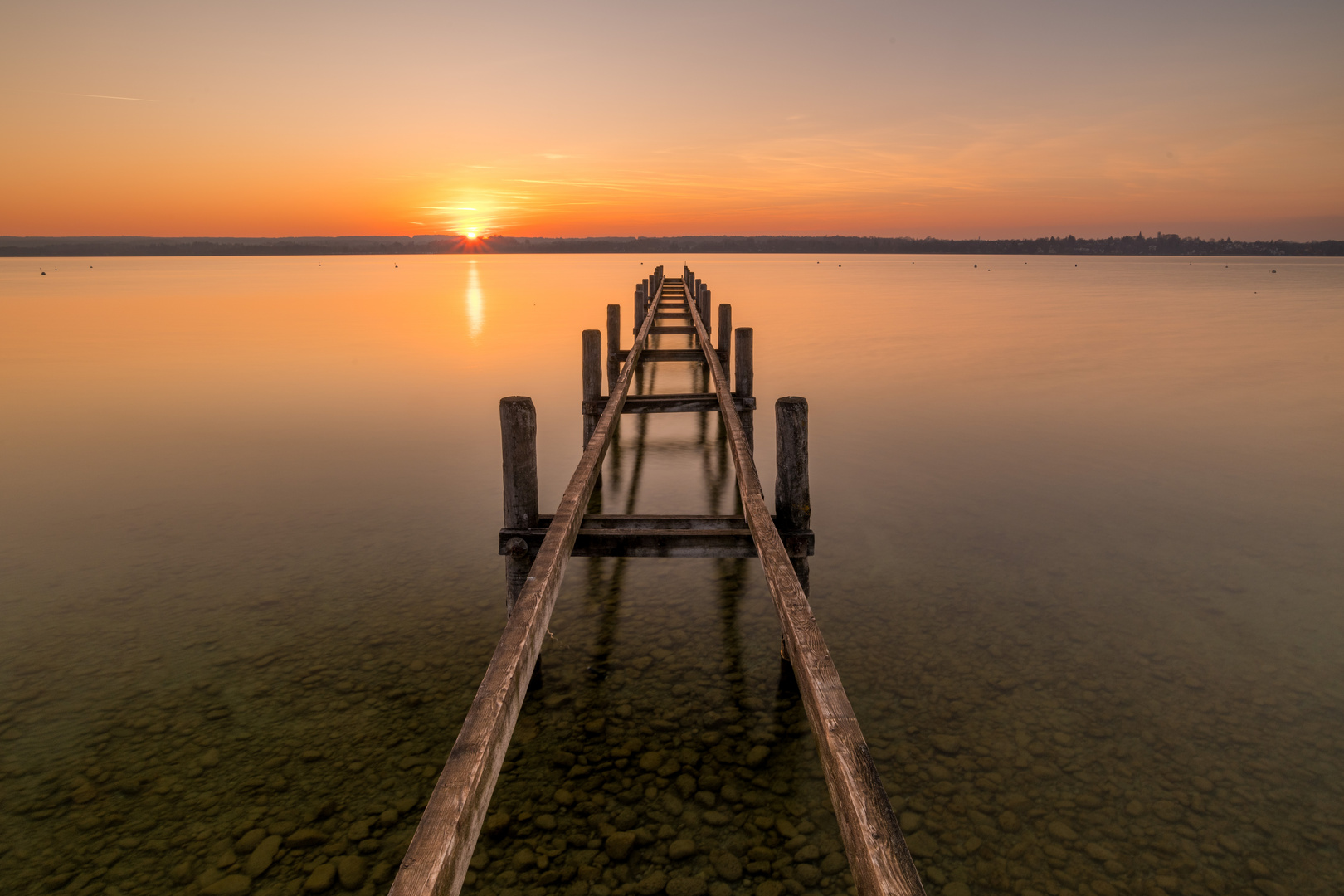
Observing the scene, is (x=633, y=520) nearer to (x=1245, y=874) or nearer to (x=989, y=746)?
(x=989, y=746)

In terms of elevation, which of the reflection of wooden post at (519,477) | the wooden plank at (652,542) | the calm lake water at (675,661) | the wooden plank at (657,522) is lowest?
the calm lake water at (675,661)

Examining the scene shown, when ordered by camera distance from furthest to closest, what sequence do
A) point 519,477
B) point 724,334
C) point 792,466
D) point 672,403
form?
point 724,334, point 672,403, point 792,466, point 519,477

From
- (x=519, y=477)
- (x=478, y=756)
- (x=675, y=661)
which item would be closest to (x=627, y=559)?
(x=675, y=661)

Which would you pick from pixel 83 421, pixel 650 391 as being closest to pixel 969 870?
pixel 650 391

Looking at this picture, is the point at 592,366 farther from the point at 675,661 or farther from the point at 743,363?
the point at 675,661

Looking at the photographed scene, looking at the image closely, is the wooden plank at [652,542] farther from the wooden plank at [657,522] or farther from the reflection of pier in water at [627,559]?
the reflection of pier in water at [627,559]

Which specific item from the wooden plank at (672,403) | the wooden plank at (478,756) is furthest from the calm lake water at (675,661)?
the wooden plank at (672,403)

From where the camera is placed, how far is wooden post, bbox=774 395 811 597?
5.16m

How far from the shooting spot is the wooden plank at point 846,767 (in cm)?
214

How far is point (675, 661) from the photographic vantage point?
572 centimetres

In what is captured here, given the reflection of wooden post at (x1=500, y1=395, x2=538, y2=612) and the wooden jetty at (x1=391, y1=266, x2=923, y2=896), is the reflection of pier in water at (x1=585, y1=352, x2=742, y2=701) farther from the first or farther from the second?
the reflection of wooden post at (x1=500, y1=395, x2=538, y2=612)

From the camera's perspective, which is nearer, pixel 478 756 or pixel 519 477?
pixel 478 756

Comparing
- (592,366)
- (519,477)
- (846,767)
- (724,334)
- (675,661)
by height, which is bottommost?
(675,661)

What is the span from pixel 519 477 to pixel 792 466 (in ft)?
6.10
